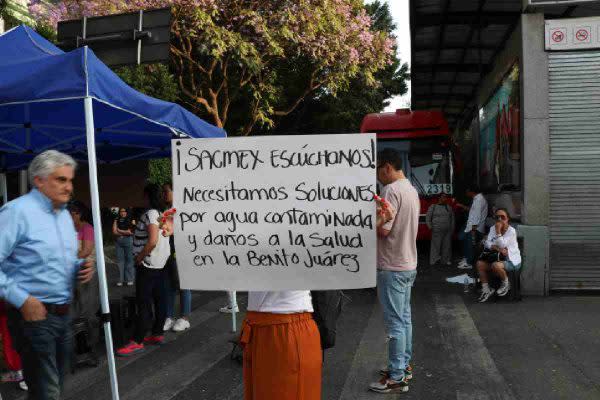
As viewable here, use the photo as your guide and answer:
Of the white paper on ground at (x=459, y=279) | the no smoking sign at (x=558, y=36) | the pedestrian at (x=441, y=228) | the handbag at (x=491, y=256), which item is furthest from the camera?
the pedestrian at (x=441, y=228)

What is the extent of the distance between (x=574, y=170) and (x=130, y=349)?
7.12 meters

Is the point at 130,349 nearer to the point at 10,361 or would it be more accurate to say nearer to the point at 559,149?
the point at 10,361

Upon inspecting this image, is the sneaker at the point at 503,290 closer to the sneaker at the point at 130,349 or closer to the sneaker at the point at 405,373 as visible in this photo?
the sneaker at the point at 405,373

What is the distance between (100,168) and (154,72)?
34.1ft

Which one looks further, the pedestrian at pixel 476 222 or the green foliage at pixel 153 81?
the green foliage at pixel 153 81

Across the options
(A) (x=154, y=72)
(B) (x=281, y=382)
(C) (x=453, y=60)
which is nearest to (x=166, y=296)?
(B) (x=281, y=382)

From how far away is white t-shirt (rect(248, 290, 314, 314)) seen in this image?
3.18 metres

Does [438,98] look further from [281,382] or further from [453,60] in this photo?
[281,382]

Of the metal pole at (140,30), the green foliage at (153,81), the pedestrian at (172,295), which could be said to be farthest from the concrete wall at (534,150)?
the green foliage at (153,81)

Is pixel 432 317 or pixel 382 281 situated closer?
pixel 382 281

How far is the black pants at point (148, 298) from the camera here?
7.06 metres

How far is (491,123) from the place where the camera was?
15336mm

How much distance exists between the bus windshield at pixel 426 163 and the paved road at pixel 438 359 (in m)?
6.87

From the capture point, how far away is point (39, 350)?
11.6 feet
